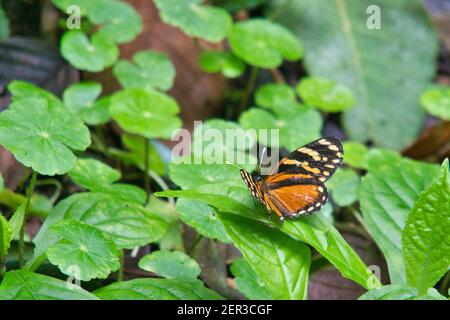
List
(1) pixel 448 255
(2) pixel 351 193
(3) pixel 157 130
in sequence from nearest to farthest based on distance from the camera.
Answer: (1) pixel 448 255
(3) pixel 157 130
(2) pixel 351 193

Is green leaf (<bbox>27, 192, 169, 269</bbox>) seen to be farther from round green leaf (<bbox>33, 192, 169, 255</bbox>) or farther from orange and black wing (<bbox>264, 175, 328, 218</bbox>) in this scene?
orange and black wing (<bbox>264, 175, 328, 218</bbox>)

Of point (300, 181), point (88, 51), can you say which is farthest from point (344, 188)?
point (88, 51)

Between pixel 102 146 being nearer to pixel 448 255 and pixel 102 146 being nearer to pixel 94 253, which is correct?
pixel 94 253

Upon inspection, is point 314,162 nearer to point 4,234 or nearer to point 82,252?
point 82,252
